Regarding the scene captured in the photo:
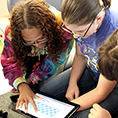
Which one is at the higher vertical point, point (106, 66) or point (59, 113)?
point (106, 66)

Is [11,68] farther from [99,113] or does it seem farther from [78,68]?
[99,113]

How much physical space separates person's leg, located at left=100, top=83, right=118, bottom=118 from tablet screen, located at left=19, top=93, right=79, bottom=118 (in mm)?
156

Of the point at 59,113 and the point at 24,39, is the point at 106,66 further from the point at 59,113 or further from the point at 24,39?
the point at 24,39

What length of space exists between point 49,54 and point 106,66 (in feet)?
1.64

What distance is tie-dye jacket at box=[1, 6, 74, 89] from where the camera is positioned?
1079mm

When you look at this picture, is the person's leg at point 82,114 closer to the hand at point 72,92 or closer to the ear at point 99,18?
the hand at point 72,92

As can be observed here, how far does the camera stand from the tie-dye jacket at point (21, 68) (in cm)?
108

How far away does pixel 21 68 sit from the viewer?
45.5 inches

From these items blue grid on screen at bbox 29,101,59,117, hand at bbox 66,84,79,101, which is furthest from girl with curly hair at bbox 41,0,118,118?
blue grid on screen at bbox 29,101,59,117

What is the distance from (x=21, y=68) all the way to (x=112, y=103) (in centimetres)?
63

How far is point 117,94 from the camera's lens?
0.92m

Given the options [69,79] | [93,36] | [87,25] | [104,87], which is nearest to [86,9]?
[87,25]

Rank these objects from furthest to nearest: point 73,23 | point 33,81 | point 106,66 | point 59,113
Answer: point 33,81 < point 59,113 < point 73,23 < point 106,66

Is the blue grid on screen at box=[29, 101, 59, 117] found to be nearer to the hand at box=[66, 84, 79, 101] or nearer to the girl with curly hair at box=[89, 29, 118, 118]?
the hand at box=[66, 84, 79, 101]
